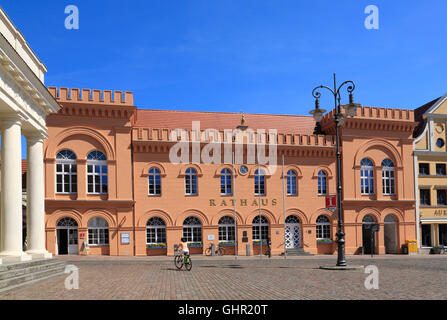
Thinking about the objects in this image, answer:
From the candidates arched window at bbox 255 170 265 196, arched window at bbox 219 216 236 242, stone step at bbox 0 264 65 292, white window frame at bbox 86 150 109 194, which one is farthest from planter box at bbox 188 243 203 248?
stone step at bbox 0 264 65 292

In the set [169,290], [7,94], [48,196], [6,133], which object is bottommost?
[169,290]

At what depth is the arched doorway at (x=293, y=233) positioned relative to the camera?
35.3 m

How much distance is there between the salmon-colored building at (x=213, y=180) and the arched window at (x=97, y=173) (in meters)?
0.07

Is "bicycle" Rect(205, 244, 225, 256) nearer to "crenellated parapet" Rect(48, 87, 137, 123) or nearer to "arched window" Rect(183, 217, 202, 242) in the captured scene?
"arched window" Rect(183, 217, 202, 242)

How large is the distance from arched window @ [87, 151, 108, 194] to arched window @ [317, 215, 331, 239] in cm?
1592

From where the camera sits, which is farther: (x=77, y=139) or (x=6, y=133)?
(x=77, y=139)

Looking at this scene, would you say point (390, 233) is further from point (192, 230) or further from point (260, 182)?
point (192, 230)

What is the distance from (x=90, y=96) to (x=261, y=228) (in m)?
15.1

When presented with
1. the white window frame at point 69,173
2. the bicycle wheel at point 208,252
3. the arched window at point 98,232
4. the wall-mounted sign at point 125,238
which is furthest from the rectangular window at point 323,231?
the white window frame at point 69,173

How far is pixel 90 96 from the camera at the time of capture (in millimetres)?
31625
